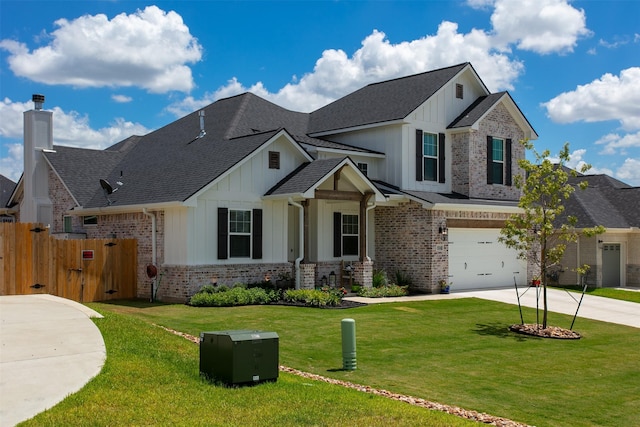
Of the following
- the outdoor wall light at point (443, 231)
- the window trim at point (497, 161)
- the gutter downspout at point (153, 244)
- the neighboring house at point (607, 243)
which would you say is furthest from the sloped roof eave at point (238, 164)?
the neighboring house at point (607, 243)

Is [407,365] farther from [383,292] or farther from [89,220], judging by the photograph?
[89,220]

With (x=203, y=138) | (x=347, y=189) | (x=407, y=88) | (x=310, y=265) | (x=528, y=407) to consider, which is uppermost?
(x=407, y=88)

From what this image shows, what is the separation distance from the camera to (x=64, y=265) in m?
19.7

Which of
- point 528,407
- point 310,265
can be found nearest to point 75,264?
point 310,265

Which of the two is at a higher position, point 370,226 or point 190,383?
point 370,226

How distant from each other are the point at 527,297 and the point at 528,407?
14.0 meters

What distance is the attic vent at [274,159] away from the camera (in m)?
22.1

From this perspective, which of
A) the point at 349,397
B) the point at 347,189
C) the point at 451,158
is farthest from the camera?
the point at 451,158

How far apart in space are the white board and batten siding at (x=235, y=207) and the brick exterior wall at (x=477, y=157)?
7.32 meters

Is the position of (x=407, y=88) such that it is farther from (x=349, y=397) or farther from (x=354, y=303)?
(x=349, y=397)

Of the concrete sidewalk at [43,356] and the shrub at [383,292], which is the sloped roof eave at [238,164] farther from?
the concrete sidewalk at [43,356]

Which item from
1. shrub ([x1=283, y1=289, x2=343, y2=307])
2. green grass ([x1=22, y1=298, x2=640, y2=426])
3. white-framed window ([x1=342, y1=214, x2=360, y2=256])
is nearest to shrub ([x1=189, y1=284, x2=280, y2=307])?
shrub ([x1=283, y1=289, x2=343, y2=307])

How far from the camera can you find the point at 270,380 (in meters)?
9.70

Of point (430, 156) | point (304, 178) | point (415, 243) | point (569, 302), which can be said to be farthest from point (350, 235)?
point (569, 302)
